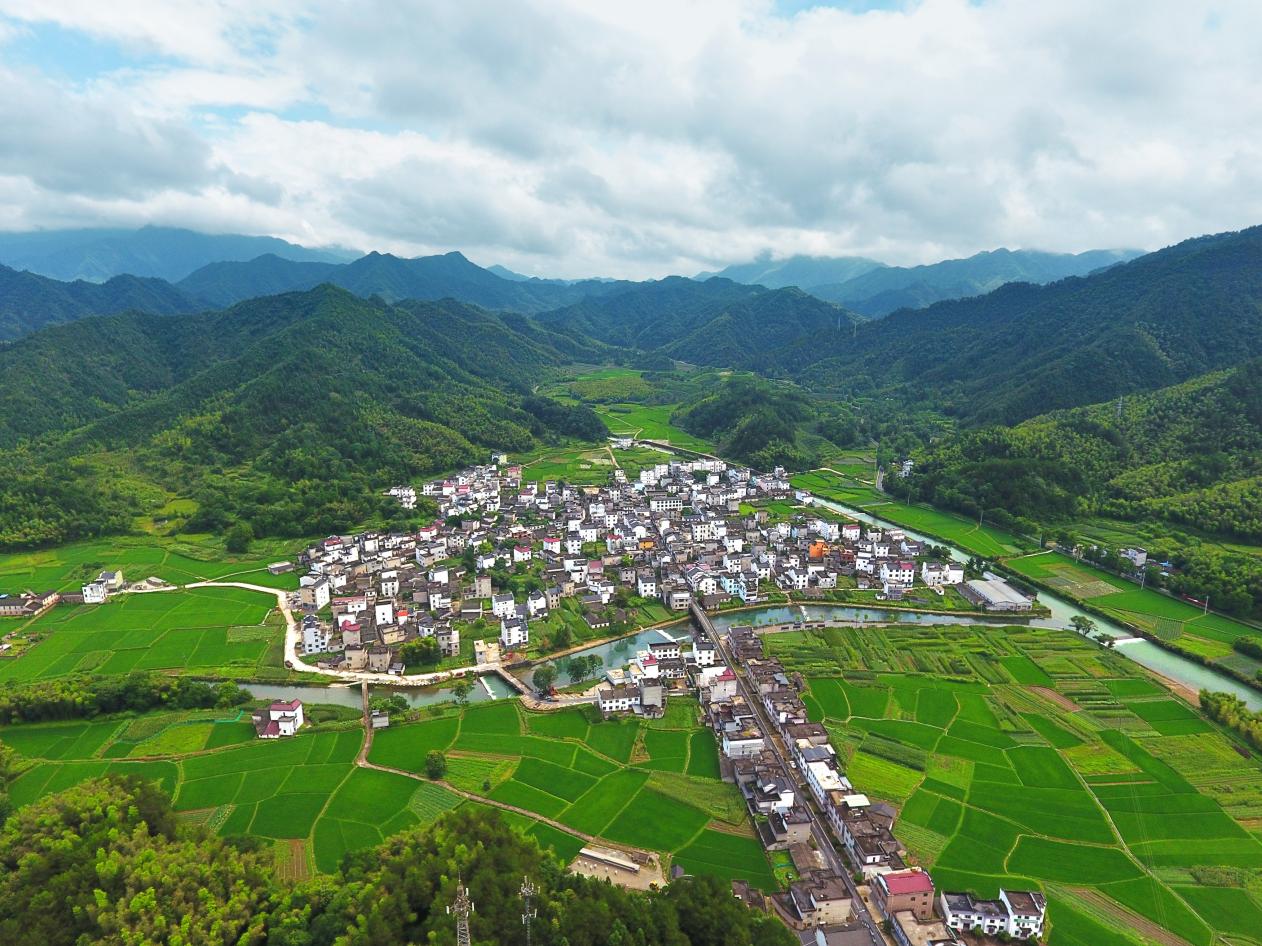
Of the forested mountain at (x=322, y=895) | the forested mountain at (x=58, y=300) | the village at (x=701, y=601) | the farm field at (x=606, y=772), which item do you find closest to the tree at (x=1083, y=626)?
the village at (x=701, y=601)

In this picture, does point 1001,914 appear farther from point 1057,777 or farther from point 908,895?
point 1057,777

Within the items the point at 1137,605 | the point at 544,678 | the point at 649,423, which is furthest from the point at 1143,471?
the point at 649,423

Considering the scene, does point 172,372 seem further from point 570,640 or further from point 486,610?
point 570,640

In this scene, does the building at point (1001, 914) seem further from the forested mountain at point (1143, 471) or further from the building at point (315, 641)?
the forested mountain at point (1143, 471)

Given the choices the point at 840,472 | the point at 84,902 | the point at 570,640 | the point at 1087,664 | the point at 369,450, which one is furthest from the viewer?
the point at 840,472

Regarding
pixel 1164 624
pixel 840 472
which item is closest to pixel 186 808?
pixel 1164 624

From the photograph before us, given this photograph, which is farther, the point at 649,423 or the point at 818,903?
the point at 649,423
